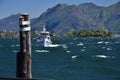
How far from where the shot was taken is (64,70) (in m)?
57.3

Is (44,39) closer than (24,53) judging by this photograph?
No

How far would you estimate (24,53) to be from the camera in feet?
49.3

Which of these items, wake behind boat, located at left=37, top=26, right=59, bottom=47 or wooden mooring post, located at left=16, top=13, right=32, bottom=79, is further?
wake behind boat, located at left=37, top=26, right=59, bottom=47

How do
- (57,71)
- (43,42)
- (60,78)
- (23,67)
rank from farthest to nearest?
(43,42), (57,71), (60,78), (23,67)

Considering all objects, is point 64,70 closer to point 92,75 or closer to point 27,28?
point 92,75

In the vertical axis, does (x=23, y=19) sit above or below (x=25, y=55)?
above

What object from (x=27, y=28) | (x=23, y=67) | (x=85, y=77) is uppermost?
(x=27, y=28)

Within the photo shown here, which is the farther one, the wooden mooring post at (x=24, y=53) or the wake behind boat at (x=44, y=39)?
the wake behind boat at (x=44, y=39)

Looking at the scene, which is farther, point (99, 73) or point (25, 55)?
point (99, 73)

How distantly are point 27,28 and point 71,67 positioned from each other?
4743 cm

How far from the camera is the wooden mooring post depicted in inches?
590

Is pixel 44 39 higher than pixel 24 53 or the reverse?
higher

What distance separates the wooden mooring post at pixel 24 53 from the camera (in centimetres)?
1498

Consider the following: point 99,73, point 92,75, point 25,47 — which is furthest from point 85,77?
point 25,47
